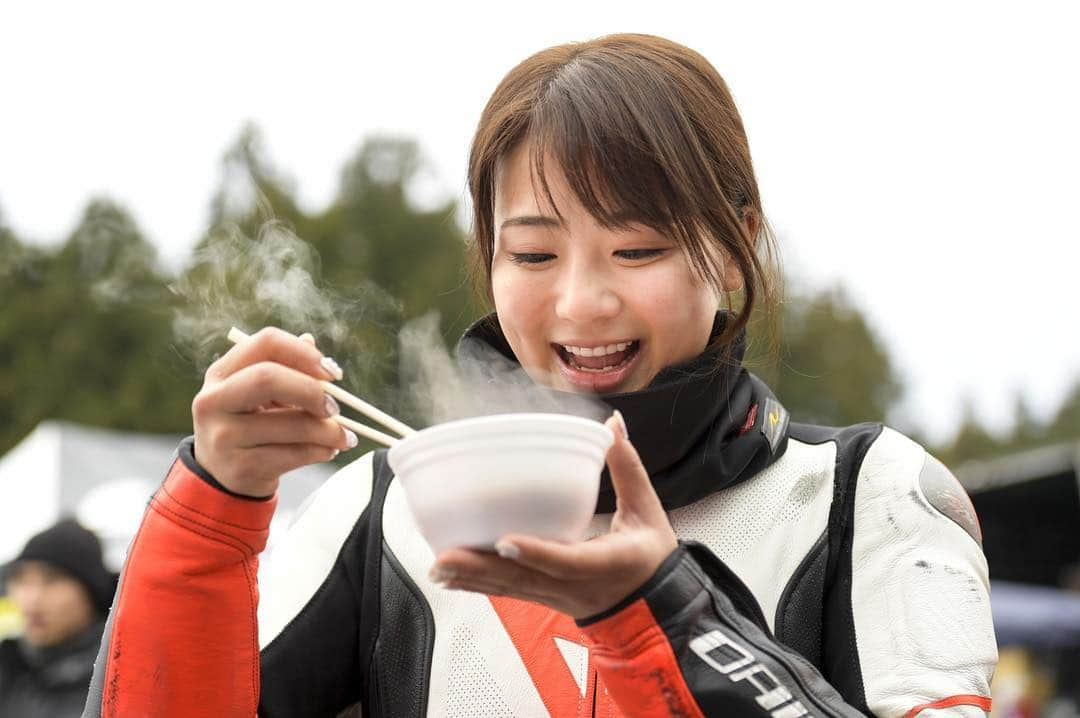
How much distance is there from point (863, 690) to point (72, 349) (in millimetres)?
32521

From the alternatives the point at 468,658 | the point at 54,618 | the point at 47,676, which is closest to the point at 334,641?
the point at 468,658

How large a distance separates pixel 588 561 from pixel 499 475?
0.14 meters

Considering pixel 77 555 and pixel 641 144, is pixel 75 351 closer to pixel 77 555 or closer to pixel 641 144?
pixel 77 555

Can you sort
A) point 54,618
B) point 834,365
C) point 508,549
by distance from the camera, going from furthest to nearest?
point 834,365, point 54,618, point 508,549

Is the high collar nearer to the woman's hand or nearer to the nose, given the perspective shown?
the nose

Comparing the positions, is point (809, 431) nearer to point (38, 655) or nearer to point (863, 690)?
point (863, 690)

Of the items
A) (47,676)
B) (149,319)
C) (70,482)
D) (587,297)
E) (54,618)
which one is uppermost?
(587,297)

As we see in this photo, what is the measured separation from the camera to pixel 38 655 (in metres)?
6.06

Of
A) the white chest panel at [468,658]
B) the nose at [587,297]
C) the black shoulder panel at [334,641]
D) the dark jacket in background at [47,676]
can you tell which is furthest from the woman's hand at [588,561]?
the dark jacket in background at [47,676]

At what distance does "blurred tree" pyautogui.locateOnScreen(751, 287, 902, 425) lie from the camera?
38188mm

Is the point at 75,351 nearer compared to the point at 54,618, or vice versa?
the point at 54,618

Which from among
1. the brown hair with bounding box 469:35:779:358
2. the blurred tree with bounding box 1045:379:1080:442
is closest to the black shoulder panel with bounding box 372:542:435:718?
the brown hair with bounding box 469:35:779:358

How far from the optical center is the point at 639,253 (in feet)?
6.27

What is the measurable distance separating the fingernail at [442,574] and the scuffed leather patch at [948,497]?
0.88 metres
